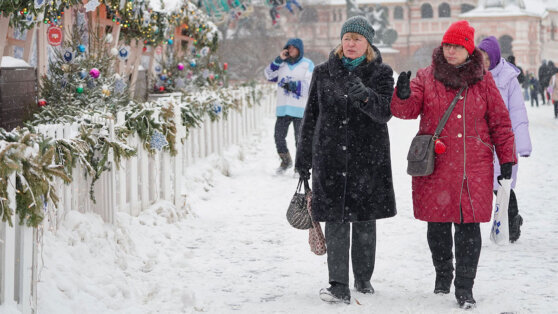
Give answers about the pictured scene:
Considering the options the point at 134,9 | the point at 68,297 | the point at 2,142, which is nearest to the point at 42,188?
the point at 2,142

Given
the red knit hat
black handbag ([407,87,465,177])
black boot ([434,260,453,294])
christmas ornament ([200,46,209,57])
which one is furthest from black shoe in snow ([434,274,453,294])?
christmas ornament ([200,46,209,57])

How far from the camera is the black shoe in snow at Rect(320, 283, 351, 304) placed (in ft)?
16.2

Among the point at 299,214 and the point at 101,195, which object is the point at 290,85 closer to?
the point at 101,195

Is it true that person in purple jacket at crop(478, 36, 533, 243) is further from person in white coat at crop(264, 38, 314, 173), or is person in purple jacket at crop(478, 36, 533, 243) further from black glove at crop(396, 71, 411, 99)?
person in white coat at crop(264, 38, 314, 173)

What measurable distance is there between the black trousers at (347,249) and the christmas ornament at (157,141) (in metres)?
2.68

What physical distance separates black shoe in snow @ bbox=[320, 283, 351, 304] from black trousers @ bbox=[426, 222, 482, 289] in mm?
615

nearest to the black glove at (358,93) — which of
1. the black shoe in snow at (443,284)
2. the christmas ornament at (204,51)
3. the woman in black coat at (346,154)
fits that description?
the woman in black coat at (346,154)

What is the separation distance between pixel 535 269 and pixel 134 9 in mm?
8049

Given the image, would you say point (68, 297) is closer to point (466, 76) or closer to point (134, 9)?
point (466, 76)

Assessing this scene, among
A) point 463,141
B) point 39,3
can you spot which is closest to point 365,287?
point 463,141

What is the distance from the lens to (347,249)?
503 cm

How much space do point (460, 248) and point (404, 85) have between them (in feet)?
3.41

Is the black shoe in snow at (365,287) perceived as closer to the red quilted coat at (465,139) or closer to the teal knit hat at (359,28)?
the red quilted coat at (465,139)

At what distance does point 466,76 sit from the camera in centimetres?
480
